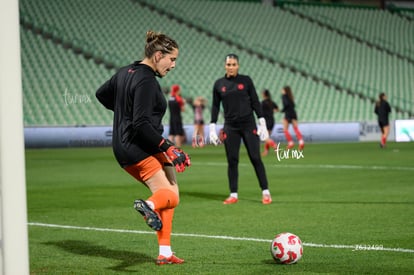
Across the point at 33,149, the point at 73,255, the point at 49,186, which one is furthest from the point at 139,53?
the point at 73,255

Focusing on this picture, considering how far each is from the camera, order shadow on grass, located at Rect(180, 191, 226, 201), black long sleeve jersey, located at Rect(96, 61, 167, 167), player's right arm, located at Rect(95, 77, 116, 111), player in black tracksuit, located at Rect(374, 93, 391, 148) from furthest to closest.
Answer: player in black tracksuit, located at Rect(374, 93, 391, 148)
shadow on grass, located at Rect(180, 191, 226, 201)
player's right arm, located at Rect(95, 77, 116, 111)
black long sleeve jersey, located at Rect(96, 61, 167, 167)

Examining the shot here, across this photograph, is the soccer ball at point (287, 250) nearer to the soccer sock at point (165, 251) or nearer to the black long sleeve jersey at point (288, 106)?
the soccer sock at point (165, 251)

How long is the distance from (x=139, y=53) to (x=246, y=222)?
27665 millimetres

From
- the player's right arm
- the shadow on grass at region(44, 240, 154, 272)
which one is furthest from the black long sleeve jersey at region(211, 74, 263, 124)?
the player's right arm

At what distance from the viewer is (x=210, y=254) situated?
7586mm

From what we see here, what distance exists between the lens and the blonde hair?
680cm

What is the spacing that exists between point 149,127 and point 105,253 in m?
1.77

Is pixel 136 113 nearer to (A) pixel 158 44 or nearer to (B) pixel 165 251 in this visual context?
(A) pixel 158 44

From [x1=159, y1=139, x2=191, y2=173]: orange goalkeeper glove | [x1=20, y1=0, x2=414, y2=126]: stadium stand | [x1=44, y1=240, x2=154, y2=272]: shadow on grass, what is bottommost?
[x1=44, y1=240, x2=154, y2=272]: shadow on grass

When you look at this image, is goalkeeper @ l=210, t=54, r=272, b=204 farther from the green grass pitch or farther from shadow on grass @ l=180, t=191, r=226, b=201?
shadow on grass @ l=180, t=191, r=226, b=201

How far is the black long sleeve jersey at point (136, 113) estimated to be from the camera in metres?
6.63

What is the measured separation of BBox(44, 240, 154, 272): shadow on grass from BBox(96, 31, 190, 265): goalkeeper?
0.33 m

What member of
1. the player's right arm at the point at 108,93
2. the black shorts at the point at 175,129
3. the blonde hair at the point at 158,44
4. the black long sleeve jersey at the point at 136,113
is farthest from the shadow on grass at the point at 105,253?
the black shorts at the point at 175,129

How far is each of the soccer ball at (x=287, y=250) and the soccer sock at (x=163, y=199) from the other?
93 cm
